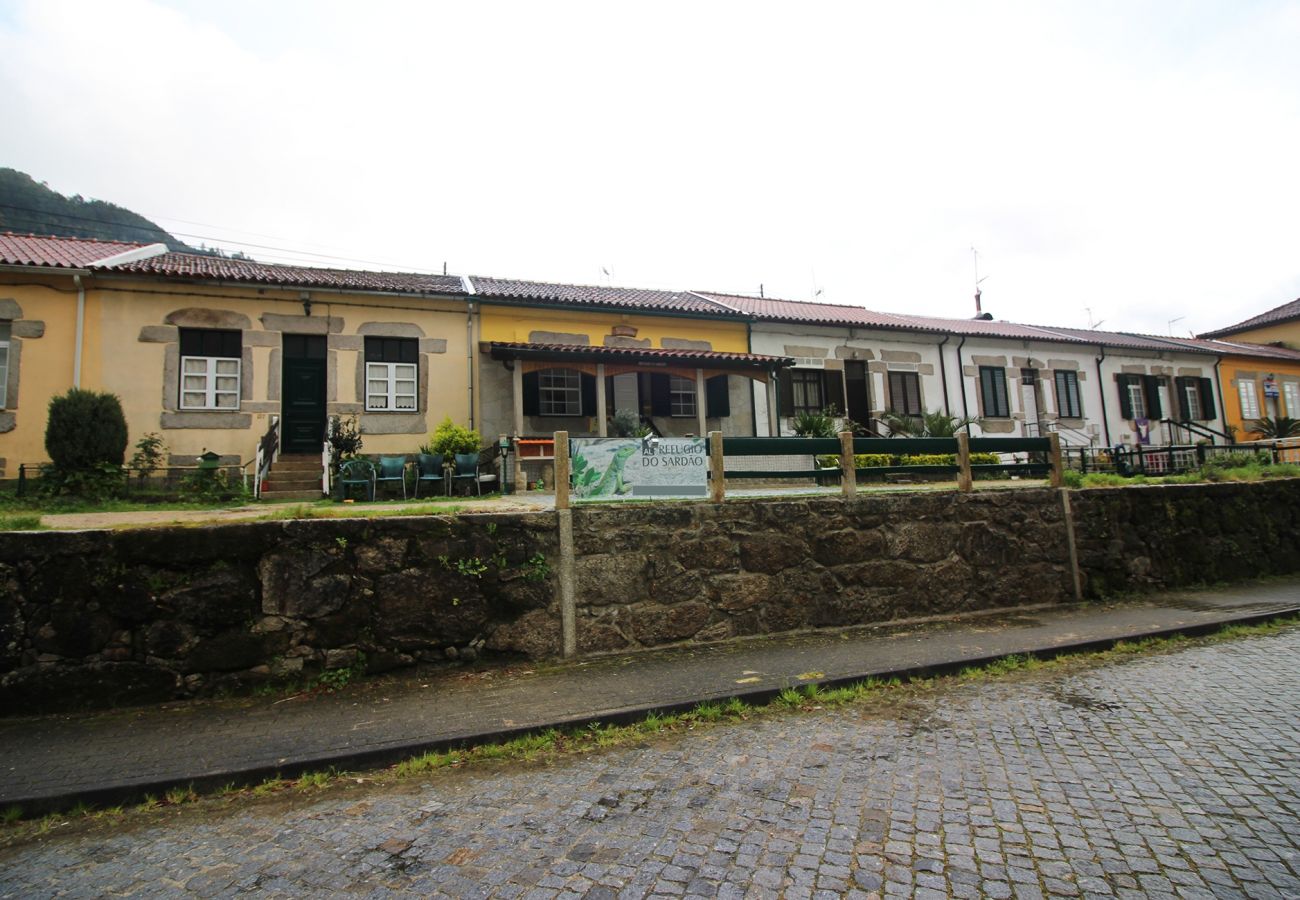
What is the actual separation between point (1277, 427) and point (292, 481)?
3391 cm

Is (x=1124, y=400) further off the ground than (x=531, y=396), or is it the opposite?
(x=1124, y=400)

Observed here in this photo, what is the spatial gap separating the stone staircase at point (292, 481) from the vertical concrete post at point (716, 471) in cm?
830

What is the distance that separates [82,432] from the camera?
11141 millimetres

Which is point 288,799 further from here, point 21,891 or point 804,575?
point 804,575

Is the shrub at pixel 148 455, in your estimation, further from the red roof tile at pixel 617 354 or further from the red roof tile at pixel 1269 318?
the red roof tile at pixel 1269 318

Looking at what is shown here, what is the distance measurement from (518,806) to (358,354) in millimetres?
13213

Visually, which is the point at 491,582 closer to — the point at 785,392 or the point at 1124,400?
the point at 785,392

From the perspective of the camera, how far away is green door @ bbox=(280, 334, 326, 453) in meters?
14.0

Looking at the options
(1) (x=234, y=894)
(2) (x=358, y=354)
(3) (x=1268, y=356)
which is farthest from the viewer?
(3) (x=1268, y=356)

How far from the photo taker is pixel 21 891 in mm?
2654

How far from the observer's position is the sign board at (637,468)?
614 centimetres

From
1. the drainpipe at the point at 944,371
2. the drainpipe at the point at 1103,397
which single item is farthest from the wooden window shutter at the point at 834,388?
the drainpipe at the point at 1103,397

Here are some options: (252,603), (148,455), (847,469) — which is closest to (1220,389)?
(847,469)

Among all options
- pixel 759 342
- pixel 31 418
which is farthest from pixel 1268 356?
pixel 31 418
